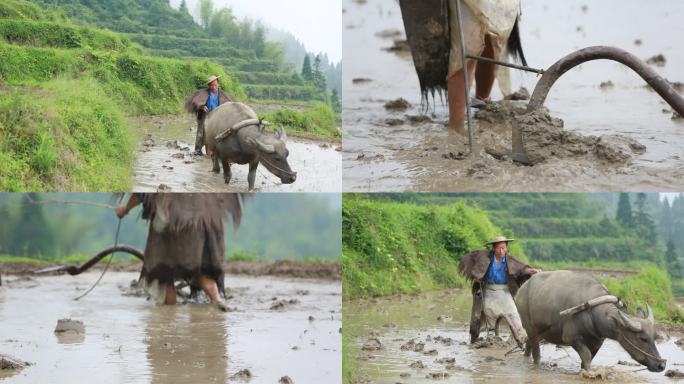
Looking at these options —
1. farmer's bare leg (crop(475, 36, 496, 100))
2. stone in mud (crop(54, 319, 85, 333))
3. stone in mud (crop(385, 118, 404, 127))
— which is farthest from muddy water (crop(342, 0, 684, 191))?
stone in mud (crop(54, 319, 85, 333))

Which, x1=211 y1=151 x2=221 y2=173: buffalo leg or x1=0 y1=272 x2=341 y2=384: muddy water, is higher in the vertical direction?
x1=211 y1=151 x2=221 y2=173: buffalo leg

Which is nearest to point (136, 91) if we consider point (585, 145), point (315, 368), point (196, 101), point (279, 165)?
point (196, 101)

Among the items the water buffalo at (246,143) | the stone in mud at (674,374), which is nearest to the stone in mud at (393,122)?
the water buffalo at (246,143)

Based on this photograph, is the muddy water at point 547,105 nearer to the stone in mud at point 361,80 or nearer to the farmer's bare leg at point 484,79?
the stone in mud at point 361,80

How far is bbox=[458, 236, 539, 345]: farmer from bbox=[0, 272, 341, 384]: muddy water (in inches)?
38.8

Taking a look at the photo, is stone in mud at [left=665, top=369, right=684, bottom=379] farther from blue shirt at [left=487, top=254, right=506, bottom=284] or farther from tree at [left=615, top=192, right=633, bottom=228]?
tree at [left=615, top=192, right=633, bottom=228]

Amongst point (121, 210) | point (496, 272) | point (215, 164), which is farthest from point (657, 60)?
point (121, 210)

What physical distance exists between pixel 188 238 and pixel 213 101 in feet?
4.88

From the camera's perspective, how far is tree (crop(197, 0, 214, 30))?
300 inches

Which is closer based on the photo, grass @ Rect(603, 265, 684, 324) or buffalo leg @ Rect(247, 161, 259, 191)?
buffalo leg @ Rect(247, 161, 259, 191)

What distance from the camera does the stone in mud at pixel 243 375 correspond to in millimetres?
6110

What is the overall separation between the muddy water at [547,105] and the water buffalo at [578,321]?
0.60m

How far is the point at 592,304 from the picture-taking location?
5.95 metres

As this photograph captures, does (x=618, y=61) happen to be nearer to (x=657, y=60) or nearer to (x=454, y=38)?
(x=454, y=38)
